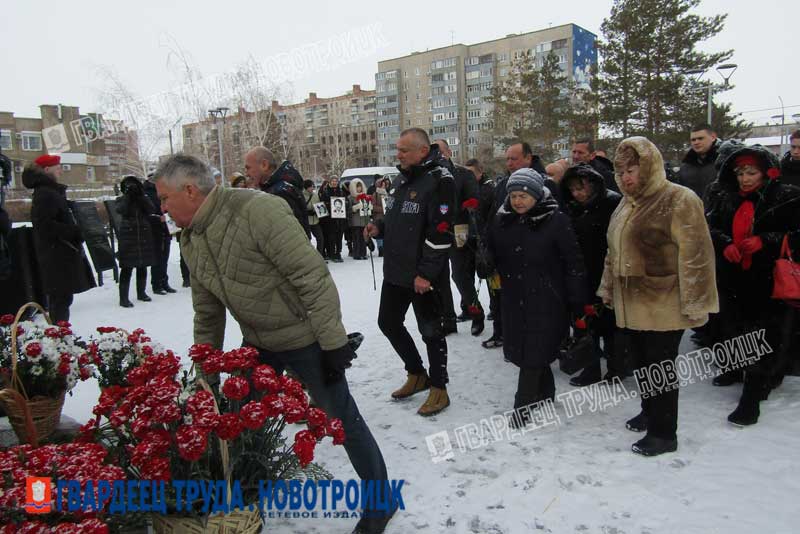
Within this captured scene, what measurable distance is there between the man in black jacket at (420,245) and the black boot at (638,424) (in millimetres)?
1342

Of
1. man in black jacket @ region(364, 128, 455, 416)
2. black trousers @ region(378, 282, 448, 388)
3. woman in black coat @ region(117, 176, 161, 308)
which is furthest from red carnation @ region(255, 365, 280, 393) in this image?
woman in black coat @ region(117, 176, 161, 308)

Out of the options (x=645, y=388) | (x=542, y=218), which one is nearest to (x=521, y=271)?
(x=542, y=218)

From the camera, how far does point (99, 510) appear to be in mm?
1956

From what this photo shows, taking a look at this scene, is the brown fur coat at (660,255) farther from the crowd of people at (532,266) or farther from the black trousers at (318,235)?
the black trousers at (318,235)

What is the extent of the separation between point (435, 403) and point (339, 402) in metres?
1.80

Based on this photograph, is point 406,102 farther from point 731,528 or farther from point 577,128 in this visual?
point 731,528

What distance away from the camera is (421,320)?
4.27 metres

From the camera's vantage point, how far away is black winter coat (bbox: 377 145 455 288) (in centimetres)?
398

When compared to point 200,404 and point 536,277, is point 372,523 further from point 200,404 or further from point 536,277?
point 536,277

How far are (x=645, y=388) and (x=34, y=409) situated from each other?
12.7 ft

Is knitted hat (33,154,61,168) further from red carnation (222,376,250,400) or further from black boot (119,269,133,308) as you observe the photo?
red carnation (222,376,250,400)

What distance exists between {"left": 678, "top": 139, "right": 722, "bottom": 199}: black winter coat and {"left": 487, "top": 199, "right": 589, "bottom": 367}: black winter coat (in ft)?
8.53

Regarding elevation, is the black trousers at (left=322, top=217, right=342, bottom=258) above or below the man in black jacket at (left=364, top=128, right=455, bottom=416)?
below

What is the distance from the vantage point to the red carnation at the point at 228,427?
2.20 meters
